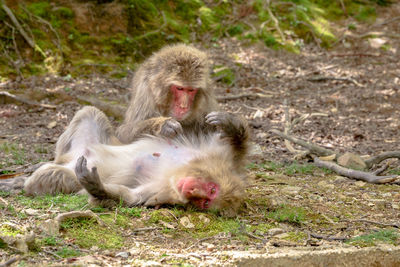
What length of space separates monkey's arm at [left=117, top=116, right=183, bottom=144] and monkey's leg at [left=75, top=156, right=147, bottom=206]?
0.68 meters

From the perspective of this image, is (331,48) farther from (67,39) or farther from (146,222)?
(146,222)

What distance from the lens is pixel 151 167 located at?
4.37 meters

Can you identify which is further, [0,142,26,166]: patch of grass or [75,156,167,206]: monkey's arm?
[0,142,26,166]: patch of grass

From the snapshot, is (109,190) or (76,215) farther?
(109,190)

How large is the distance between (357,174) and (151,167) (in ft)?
7.72

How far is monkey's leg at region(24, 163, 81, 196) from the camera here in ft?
14.1

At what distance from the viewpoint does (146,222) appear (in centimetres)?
362

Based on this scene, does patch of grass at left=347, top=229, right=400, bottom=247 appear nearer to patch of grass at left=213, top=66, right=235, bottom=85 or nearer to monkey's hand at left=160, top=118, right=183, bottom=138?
monkey's hand at left=160, top=118, right=183, bottom=138

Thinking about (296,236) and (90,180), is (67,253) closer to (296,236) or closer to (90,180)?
(90,180)

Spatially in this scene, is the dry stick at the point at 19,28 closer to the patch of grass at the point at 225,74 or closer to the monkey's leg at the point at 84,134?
the patch of grass at the point at 225,74

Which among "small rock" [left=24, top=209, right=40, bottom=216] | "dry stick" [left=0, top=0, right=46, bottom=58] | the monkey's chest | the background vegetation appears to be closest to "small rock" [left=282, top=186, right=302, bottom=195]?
the monkey's chest

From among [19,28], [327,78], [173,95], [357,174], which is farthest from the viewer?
[327,78]

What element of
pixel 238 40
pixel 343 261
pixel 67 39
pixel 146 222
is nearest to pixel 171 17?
pixel 238 40

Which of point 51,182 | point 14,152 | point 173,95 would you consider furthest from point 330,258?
point 14,152
